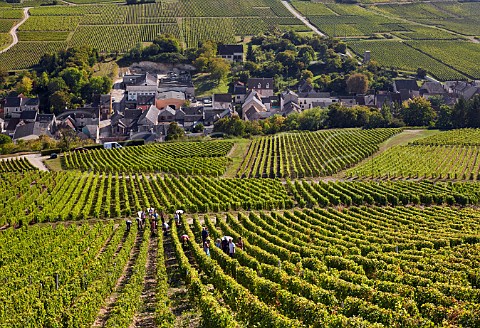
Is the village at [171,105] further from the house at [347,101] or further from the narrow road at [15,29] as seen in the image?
the narrow road at [15,29]

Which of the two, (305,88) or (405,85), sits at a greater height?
(405,85)

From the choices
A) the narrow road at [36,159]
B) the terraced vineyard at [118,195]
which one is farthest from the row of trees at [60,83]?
the terraced vineyard at [118,195]

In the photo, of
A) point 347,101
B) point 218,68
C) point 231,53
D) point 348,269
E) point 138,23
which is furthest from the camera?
point 138,23

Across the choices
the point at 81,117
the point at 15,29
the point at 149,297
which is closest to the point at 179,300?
the point at 149,297

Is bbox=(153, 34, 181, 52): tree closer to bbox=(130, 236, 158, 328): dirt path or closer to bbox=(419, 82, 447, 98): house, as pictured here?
bbox=(419, 82, 447, 98): house

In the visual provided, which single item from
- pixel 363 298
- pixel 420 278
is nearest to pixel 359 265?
pixel 420 278

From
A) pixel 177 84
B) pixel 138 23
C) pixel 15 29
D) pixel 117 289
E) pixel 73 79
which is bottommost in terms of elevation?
pixel 177 84

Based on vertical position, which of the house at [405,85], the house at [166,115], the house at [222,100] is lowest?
the house at [166,115]

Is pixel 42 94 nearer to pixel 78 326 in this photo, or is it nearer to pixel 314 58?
pixel 314 58

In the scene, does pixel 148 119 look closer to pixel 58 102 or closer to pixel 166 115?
pixel 166 115
